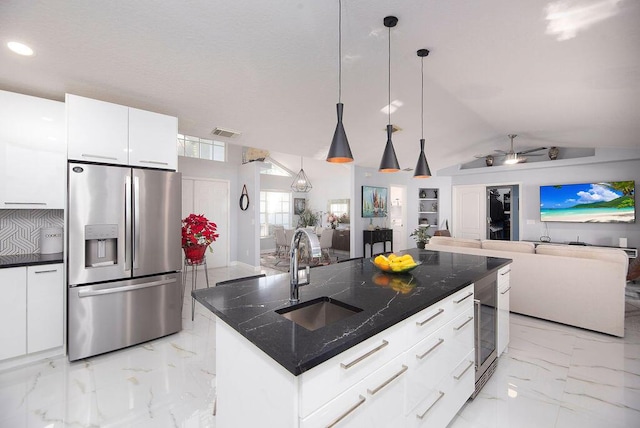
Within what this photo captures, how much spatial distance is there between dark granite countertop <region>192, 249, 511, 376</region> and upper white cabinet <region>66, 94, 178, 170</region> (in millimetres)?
1788

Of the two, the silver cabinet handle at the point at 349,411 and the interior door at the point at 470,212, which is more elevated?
the interior door at the point at 470,212

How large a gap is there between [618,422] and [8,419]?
3.84 m

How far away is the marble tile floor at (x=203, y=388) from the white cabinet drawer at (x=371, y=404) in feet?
2.89

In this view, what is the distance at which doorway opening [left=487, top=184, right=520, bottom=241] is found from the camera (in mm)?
6785

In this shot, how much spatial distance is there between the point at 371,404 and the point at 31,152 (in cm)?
331

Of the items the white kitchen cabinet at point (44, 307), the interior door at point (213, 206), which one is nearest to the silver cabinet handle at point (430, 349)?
the white kitchen cabinet at point (44, 307)

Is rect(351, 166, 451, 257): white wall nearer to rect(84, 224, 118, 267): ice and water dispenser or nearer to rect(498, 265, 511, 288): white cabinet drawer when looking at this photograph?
rect(498, 265, 511, 288): white cabinet drawer

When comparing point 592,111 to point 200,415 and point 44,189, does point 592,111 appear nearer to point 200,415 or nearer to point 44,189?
point 200,415

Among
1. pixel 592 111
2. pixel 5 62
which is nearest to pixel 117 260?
pixel 5 62

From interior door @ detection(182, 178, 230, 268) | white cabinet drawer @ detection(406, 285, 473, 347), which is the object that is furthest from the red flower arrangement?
interior door @ detection(182, 178, 230, 268)

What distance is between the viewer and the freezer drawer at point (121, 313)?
91.7 inches

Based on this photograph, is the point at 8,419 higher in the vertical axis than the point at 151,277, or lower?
lower

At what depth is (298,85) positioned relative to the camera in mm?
2873

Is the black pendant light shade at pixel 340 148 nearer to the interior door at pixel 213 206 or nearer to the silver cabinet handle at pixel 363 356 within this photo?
the silver cabinet handle at pixel 363 356
